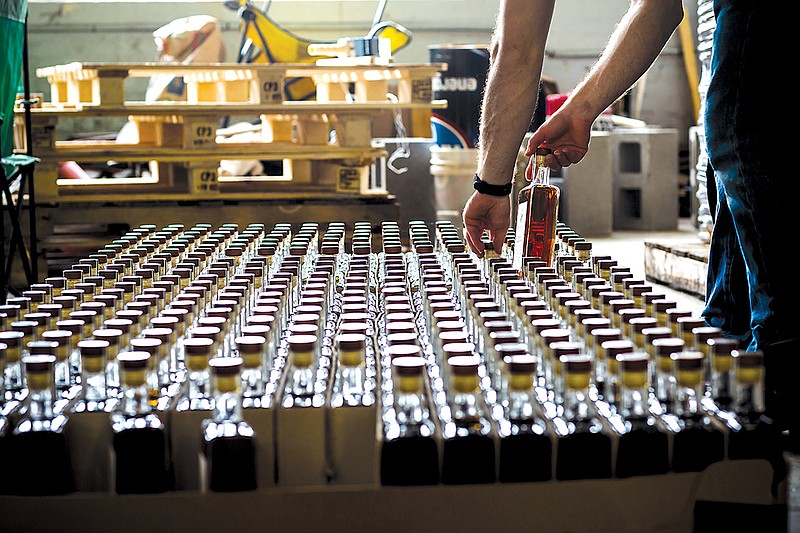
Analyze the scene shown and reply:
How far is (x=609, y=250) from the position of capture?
8.00 meters

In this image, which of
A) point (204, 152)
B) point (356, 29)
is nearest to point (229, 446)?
point (204, 152)

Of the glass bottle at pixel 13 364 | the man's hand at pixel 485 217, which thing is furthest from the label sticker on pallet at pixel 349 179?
the glass bottle at pixel 13 364

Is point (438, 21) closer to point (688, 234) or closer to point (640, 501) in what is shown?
point (688, 234)

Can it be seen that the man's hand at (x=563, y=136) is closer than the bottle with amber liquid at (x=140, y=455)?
No

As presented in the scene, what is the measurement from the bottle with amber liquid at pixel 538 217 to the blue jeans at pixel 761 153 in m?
0.58

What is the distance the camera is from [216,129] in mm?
5570

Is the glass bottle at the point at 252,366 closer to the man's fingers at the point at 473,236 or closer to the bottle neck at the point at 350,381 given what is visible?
the bottle neck at the point at 350,381

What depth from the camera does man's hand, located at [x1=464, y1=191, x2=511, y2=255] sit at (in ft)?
8.54

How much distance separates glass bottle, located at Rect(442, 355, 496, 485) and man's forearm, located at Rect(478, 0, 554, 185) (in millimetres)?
1250

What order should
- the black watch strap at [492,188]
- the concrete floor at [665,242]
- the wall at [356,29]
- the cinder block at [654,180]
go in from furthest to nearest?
the wall at [356,29] → the cinder block at [654,180] → the black watch strap at [492,188] → the concrete floor at [665,242]

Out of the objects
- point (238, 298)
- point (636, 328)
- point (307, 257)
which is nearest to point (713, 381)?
point (636, 328)

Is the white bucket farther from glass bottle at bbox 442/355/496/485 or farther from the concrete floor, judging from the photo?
glass bottle at bbox 442/355/496/485

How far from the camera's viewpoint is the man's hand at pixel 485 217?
2.60 meters

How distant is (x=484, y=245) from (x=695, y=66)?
10.5m
